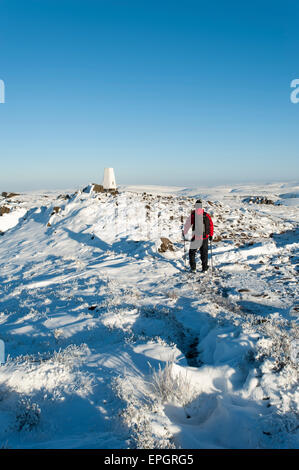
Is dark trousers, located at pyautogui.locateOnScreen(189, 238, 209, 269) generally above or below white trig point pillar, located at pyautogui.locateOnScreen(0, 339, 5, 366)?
above

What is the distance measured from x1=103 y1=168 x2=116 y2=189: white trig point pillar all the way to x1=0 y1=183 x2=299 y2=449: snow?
528 inches

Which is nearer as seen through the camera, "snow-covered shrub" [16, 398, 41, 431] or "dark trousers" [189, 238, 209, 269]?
"snow-covered shrub" [16, 398, 41, 431]

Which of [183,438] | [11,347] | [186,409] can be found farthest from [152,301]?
[183,438]

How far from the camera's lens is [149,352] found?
410 centimetres

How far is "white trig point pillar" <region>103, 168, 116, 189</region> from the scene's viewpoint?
23656mm

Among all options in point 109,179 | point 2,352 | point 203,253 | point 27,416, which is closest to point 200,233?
point 203,253

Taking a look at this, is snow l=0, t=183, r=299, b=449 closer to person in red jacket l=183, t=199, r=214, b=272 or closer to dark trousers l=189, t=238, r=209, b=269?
dark trousers l=189, t=238, r=209, b=269

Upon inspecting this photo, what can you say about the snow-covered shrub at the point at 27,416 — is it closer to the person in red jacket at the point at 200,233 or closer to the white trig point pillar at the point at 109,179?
the person in red jacket at the point at 200,233

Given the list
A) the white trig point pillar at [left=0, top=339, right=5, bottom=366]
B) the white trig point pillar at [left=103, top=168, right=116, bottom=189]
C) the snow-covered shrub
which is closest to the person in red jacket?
the white trig point pillar at [left=0, top=339, right=5, bottom=366]

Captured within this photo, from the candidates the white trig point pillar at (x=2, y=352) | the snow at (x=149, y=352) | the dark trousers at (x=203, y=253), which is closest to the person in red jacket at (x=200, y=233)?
the dark trousers at (x=203, y=253)

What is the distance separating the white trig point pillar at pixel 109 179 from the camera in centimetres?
2366

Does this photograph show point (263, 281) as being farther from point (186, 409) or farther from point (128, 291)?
point (186, 409)

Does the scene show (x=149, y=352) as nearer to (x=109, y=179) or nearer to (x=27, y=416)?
(x=27, y=416)
